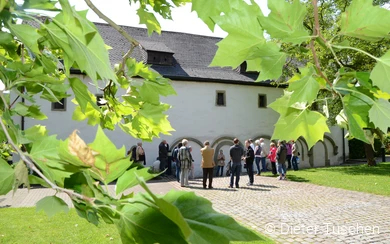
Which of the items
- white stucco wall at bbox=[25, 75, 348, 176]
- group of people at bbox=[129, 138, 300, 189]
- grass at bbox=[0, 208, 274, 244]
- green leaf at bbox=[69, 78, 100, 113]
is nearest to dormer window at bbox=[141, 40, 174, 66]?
white stucco wall at bbox=[25, 75, 348, 176]

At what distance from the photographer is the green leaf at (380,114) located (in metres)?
0.91

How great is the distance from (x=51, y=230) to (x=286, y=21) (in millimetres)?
6993

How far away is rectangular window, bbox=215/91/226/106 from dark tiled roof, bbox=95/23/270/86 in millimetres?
740

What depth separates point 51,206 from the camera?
31.4 inches

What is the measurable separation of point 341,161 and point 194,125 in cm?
1076

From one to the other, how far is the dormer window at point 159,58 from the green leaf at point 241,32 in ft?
63.5

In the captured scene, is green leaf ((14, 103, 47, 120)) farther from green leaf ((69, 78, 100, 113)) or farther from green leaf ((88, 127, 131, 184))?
green leaf ((88, 127, 131, 184))

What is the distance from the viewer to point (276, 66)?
37.8 inches

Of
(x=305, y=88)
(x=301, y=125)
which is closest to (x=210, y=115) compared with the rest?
(x=301, y=125)

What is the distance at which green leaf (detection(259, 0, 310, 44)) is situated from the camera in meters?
0.81

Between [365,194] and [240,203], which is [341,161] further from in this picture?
[240,203]

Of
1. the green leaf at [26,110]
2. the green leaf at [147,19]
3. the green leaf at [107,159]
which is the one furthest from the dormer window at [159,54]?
the green leaf at [107,159]

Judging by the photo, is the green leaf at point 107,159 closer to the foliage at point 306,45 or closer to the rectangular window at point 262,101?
the foliage at point 306,45

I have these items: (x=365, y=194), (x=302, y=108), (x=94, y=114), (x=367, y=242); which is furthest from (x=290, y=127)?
(x=365, y=194)
